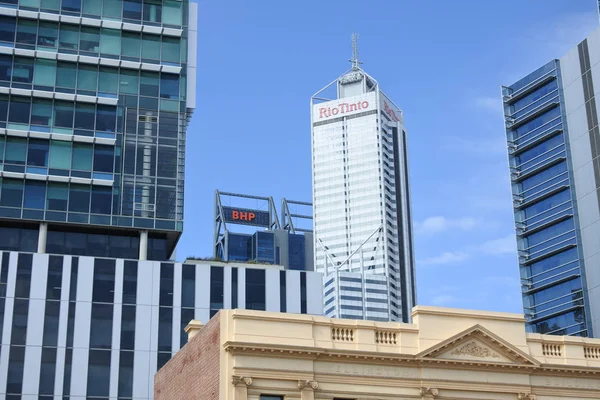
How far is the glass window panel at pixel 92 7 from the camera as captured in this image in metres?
99.1

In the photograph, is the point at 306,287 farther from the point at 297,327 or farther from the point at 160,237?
the point at 297,327

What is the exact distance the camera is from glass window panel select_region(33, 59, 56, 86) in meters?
96.3

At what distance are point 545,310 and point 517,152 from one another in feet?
75.2

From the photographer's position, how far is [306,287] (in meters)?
94.2

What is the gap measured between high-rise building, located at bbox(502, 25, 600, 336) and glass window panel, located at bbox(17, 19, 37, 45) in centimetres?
7124

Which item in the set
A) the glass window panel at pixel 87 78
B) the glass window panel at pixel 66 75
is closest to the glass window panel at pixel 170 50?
the glass window panel at pixel 87 78

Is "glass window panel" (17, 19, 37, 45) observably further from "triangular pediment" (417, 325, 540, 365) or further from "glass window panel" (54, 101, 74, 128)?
"triangular pediment" (417, 325, 540, 365)

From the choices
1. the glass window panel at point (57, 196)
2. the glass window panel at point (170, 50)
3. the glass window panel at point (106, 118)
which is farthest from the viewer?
the glass window panel at point (170, 50)

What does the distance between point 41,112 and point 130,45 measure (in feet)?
36.7

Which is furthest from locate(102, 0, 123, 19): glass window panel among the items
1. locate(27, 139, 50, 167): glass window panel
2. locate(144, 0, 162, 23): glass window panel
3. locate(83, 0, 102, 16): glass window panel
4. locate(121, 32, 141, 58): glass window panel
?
locate(27, 139, 50, 167): glass window panel

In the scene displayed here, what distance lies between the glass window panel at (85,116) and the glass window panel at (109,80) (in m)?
2.15

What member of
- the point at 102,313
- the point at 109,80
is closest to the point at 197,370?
the point at 102,313

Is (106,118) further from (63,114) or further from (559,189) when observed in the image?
(559,189)

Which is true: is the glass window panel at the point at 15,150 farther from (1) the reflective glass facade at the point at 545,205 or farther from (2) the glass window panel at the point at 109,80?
(1) the reflective glass facade at the point at 545,205
